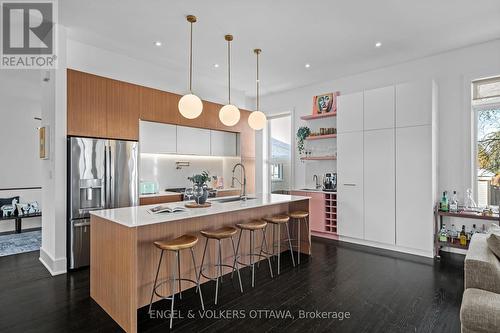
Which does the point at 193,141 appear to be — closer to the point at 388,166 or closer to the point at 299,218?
the point at 299,218

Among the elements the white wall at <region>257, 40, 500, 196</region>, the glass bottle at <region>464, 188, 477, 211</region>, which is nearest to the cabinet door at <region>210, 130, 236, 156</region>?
the white wall at <region>257, 40, 500, 196</region>

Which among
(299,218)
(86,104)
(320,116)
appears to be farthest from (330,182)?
(86,104)

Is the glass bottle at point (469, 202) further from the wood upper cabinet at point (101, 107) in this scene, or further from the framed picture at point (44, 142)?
the framed picture at point (44, 142)

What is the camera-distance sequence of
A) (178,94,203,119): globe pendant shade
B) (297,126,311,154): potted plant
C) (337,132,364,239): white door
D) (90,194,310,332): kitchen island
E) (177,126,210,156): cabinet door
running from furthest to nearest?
(297,126,311,154): potted plant < (177,126,210,156): cabinet door < (337,132,364,239): white door < (178,94,203,119): globe pendant shade < (90,194,310,332): kitchen island

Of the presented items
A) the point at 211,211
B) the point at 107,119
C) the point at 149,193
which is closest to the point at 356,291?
the point at 211,211

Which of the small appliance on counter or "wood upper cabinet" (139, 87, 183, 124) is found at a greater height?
"wood upper cabinet" (139, 87, 183, 124)

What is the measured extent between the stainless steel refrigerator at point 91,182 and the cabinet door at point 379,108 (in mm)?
3810

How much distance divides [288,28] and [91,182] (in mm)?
3295

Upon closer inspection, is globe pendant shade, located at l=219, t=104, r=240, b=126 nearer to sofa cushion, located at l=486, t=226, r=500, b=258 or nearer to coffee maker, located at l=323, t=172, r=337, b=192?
coffee maker, located at l=323, t=172, r=337, b=192

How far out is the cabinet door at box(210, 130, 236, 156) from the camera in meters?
5.72

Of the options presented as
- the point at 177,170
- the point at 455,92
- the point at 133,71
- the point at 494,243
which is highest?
the point at 133,71

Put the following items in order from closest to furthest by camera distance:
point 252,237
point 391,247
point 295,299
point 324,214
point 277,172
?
1. point 295,299
2. point 252,237
3. point 391,247
4. point 324,214
5. point 277,172

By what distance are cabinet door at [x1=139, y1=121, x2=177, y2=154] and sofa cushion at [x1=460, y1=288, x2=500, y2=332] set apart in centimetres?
438

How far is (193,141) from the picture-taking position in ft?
17.5
